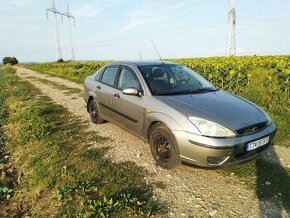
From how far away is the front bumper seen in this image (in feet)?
13.5

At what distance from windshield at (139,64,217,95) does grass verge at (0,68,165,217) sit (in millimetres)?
1435

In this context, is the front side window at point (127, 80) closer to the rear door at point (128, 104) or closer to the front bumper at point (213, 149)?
the rear door at point (128, 104)

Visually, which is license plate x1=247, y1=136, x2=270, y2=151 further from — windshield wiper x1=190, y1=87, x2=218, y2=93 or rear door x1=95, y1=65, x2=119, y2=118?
rear door x1=95, y1=65, x2=119, y2=118

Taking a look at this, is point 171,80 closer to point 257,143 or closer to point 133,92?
point 133,92

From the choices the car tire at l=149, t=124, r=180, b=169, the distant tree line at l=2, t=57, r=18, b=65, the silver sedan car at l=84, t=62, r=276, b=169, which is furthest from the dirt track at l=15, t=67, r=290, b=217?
the distant tree line at l=2, t=57, r=18, b=65

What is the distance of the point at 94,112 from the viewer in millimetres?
7535

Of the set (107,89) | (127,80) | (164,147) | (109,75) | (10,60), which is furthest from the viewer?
(10,60)

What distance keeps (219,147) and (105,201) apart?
1676 mm

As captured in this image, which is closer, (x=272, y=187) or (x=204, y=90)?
(x=272, y=187)

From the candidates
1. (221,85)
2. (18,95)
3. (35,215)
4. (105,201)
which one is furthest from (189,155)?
(18,95)

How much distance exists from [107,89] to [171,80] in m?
1.60

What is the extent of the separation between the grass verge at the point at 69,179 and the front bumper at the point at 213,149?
76cm

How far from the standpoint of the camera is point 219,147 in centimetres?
410

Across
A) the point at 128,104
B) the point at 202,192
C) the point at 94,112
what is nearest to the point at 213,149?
the point at 202,192
